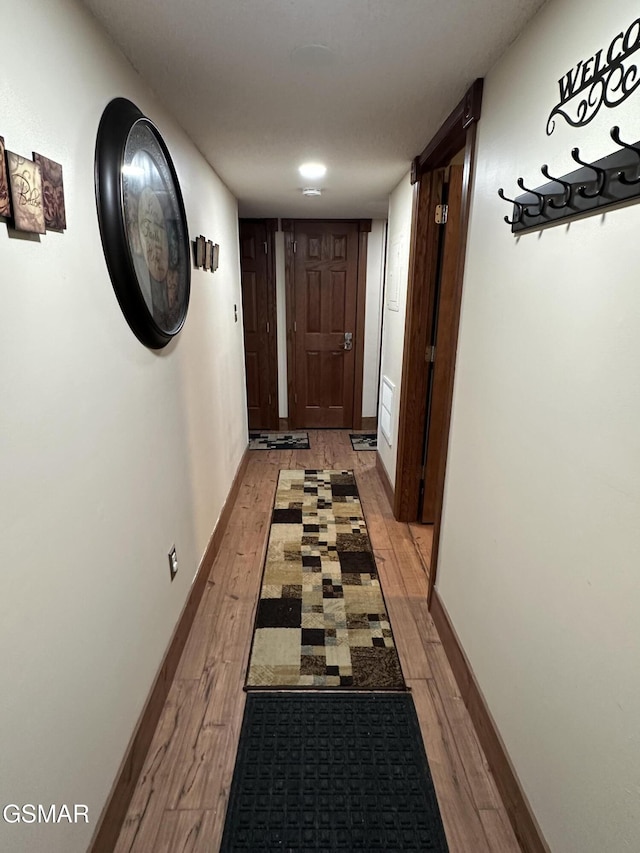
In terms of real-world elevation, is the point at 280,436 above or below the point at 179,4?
below

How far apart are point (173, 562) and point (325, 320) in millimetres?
3260

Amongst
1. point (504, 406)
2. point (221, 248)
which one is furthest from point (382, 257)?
point (504, 406)

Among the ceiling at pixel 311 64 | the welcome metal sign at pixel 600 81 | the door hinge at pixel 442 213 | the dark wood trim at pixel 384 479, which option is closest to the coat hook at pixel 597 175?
the welcome metal sign at pixel 600 81

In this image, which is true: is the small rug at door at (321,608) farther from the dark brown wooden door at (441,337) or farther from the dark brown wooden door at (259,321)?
the dark brown wooden door at (259,321)

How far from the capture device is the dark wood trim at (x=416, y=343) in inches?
93.8

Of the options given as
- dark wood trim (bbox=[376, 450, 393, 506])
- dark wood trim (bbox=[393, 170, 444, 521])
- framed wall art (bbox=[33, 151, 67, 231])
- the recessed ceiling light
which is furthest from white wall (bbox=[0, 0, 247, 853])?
dark wood trim (bbox=[376, 450, 393, 506])

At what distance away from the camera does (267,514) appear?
302 cm

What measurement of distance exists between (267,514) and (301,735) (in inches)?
63.6

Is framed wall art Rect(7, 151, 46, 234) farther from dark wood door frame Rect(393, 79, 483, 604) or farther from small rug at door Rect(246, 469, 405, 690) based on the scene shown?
small rug at door Rect(246, 469, 405, 690)

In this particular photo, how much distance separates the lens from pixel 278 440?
4.50m

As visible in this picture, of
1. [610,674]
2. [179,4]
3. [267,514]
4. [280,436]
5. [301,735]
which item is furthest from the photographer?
[280,436]

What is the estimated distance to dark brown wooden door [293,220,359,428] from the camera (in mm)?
4266

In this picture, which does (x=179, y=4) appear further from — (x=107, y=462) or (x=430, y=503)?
(x=430, y=503)

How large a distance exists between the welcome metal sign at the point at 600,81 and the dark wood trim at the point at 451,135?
0.55 metres
